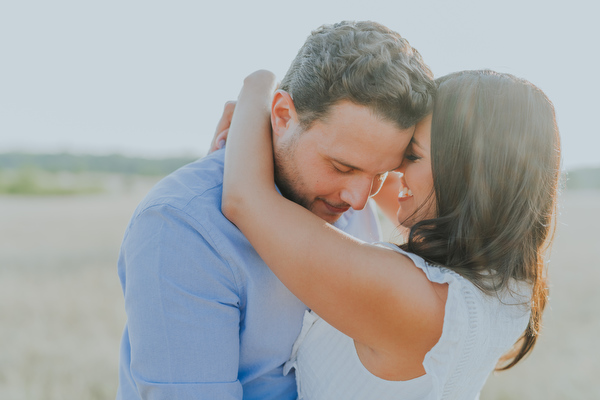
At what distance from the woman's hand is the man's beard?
382 millimetres

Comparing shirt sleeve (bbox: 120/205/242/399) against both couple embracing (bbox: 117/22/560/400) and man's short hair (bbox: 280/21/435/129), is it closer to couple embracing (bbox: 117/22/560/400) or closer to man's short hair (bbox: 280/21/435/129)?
couple embracing (bbox: 117/22/560/400)

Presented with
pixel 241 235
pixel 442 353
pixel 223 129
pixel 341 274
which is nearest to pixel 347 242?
pixel 341 274

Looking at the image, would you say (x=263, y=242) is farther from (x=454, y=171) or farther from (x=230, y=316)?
(x=454, y=171)

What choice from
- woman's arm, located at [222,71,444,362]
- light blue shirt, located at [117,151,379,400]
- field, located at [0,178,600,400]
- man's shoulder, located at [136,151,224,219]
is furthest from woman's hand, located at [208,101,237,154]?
field, located at [0,178,600,400]

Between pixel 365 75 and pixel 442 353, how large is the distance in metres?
1.16

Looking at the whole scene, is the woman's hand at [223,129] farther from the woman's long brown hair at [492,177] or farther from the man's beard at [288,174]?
the woman's long brown hair at [492,177]

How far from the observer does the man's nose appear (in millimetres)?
2260

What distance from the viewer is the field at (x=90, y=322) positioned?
198 inches

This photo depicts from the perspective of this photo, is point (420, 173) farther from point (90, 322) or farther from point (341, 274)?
point (90, 322)

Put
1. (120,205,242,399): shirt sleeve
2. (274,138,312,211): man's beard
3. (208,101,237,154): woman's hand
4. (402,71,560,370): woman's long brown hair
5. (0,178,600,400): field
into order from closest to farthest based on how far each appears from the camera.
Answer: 1. (120,205,242,399): shirt sleeve
2. (402,71,560,370): woman's long brown hair
3. (274,138,312,211): man's beard
4. (208,101,237,154): woman's hand
5. (0,178,600,400): field

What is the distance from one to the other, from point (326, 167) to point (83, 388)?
4102mm

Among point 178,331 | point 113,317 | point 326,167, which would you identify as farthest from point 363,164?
point 113,317

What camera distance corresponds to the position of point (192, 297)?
175 centimetres

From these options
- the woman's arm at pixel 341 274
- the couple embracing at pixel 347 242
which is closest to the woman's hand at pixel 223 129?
the couple embracing at pixel 347 242
